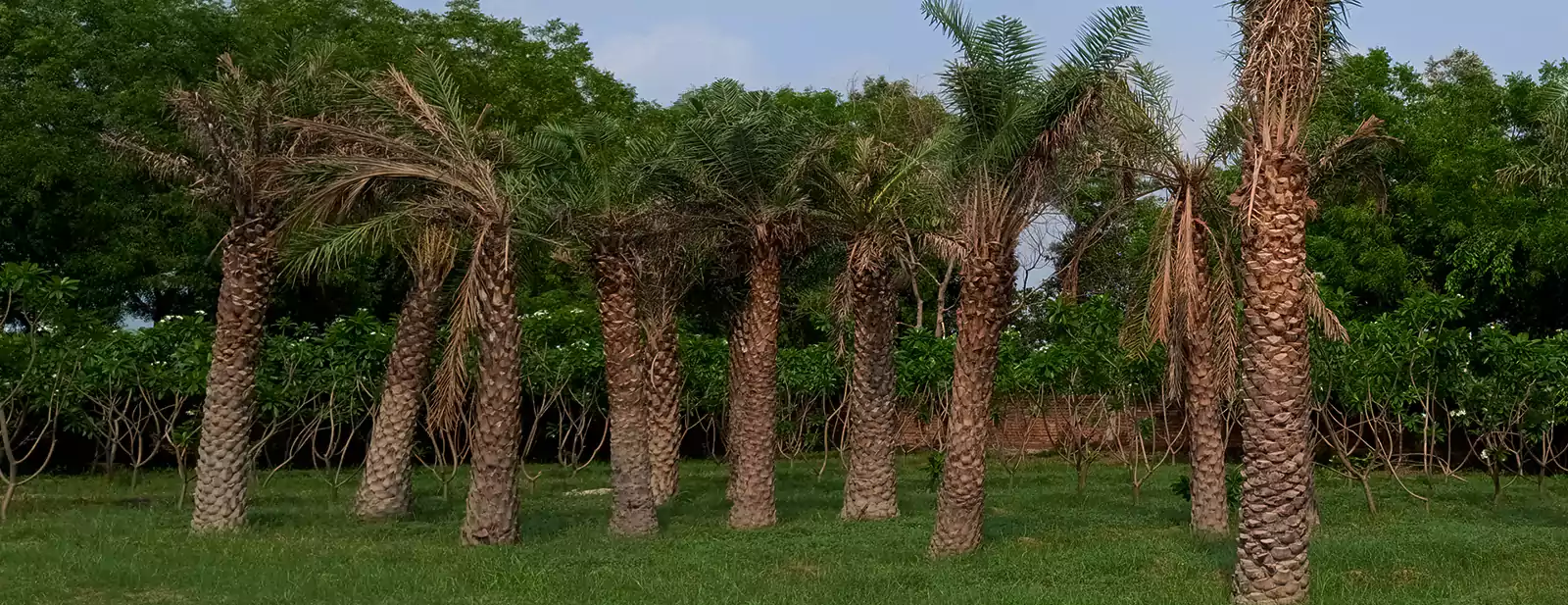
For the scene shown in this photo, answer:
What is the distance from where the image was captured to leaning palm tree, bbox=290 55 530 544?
12086 millimetres

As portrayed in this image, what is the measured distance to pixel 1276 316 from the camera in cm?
880

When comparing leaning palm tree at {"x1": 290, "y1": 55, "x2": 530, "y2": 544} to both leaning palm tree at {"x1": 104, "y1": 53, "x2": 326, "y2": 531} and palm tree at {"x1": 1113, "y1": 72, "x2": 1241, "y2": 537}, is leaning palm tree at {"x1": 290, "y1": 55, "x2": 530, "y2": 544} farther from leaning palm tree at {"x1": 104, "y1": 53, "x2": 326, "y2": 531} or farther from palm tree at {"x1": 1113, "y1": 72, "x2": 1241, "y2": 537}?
palm tree at {"x1": 1113, "y1": 72, "x2": 1241, "y2": 537}

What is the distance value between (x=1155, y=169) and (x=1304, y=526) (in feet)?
14.3

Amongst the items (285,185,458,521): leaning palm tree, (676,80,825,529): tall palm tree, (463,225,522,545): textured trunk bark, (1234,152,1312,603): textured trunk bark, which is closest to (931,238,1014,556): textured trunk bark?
(676,80,825,529): tall palm tree

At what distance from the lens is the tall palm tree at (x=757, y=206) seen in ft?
44.3

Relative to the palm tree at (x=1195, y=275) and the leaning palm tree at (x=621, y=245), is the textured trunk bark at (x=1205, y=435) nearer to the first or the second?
the palm tree at (x=1195, y=275)

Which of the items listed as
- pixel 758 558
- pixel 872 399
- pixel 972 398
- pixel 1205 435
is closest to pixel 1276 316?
pixel 972 398

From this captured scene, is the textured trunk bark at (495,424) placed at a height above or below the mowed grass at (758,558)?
above

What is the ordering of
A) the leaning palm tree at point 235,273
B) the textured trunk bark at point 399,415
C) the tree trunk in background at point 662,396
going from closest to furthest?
the leaning palm tree at point 235,273, the textured trunk bark at point 399,415, the tree trunk in background at point 662,396

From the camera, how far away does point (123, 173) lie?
878 inches

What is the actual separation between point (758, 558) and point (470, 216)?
4.02 m

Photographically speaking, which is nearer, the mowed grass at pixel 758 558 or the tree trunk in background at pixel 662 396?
the mowed grass at pixel 758 558

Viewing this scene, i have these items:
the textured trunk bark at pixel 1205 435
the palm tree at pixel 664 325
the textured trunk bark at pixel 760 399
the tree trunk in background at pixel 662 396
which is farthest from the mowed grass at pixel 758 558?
the palm tree at pixel 664 325

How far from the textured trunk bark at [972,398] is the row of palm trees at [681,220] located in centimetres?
2
